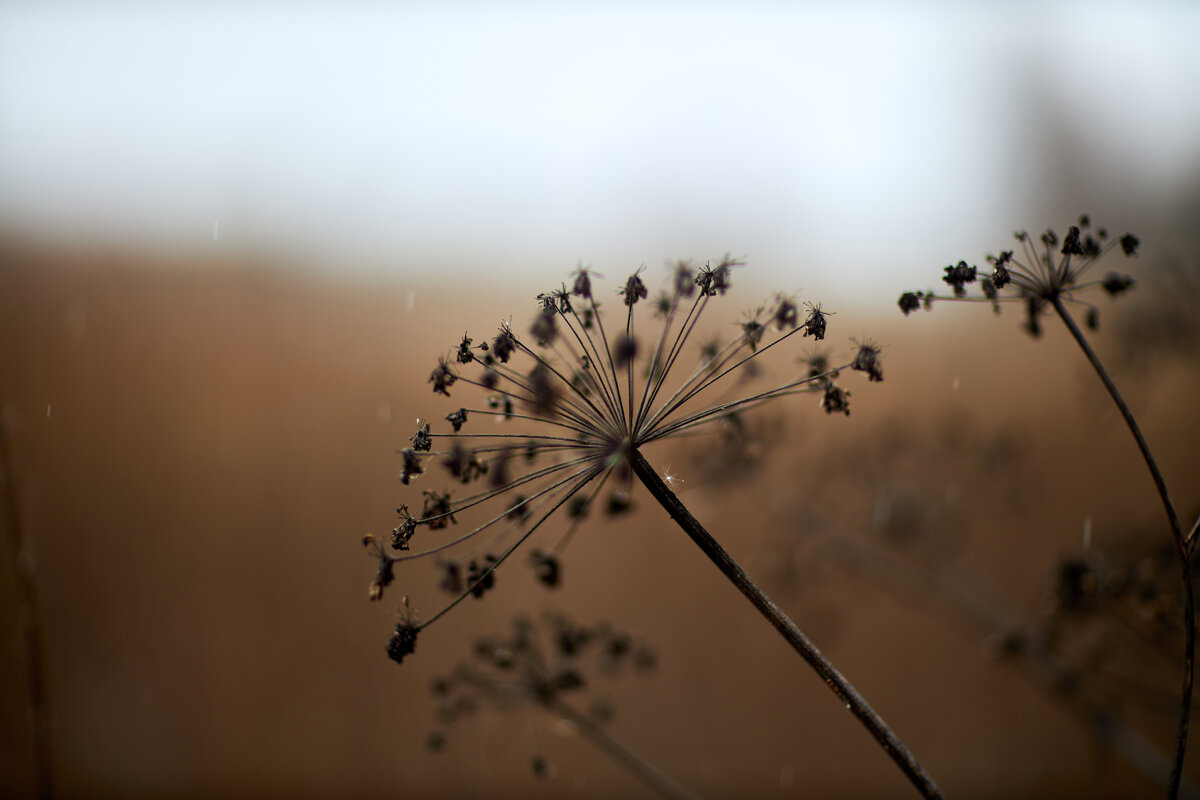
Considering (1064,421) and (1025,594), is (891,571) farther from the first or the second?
(1064,421)

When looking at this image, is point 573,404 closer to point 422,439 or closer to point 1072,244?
point 422,439

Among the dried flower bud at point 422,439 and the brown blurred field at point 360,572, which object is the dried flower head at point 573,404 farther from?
the brown blurred field at point 360,572

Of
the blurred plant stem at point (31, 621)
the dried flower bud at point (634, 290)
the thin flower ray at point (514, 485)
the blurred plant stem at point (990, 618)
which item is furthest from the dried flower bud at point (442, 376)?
the blurred plant stem at point (990, 618)

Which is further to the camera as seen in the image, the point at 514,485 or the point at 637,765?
the point at 637,765

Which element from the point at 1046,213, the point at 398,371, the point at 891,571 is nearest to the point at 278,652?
the point at 398,371

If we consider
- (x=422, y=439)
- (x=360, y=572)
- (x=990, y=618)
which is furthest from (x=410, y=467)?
(x=360, y=572)

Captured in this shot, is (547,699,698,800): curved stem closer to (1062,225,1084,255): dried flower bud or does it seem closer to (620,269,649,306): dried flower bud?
(620,269,649,306): dried flower bud

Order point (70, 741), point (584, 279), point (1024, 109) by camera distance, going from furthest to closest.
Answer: point (1024, 109) → point (70, 741) → point (584, 279)

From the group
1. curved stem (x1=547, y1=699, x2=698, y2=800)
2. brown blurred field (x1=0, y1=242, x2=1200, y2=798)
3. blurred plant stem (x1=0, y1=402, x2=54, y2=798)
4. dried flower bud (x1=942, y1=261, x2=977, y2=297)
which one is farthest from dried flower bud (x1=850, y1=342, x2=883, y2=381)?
brown blurred field (x1=0, y1=242, x2=1200, y2=798)
